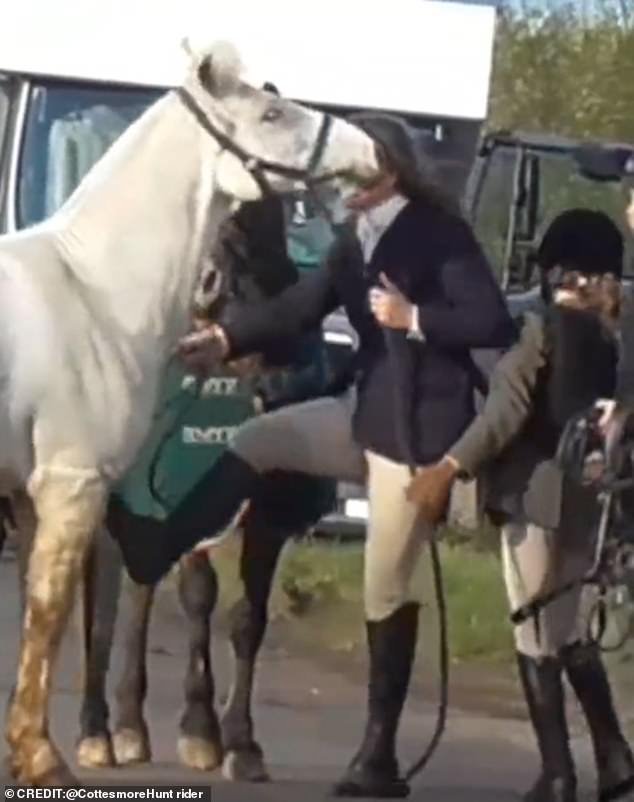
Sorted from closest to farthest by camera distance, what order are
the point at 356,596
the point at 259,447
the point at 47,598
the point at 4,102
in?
1. the point at 47,598
2. the point at 259,447
3. the point at 356,596
4. the point at 4,102

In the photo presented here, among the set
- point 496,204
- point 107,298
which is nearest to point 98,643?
point 107,298

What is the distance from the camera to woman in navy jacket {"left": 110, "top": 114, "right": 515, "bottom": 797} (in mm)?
8695

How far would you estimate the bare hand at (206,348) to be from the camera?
8.84 meters

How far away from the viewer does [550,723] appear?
8727mm

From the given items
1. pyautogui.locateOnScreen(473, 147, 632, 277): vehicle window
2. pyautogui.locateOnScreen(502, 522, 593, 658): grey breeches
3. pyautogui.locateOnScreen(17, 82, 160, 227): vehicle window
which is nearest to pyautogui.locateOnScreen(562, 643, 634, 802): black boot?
pyautogui.locateOnScreen(502, 522, 593, 658): grey breeches

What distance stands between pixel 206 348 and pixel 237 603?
40.7 inches

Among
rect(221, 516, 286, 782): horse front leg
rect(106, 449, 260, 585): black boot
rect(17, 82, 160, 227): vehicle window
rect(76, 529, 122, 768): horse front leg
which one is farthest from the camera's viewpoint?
rect(17, 82, 160, 227): vehicle window

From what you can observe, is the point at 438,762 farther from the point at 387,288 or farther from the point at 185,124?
the point at 185,124

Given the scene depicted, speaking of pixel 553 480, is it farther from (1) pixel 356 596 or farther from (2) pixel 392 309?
(1) pixel 356 596

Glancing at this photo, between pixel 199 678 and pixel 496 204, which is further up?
pixel 496 204

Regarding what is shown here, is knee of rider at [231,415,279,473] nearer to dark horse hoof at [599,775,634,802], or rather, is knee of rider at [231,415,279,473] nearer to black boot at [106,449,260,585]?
black boot at [106,449,260,585]

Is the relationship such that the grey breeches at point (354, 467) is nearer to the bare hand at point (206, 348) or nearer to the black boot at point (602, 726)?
the bare hand at point (206, 348)

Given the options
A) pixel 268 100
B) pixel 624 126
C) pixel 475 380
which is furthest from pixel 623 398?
pixel 624 126

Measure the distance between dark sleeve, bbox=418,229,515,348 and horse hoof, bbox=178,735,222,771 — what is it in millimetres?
1668
